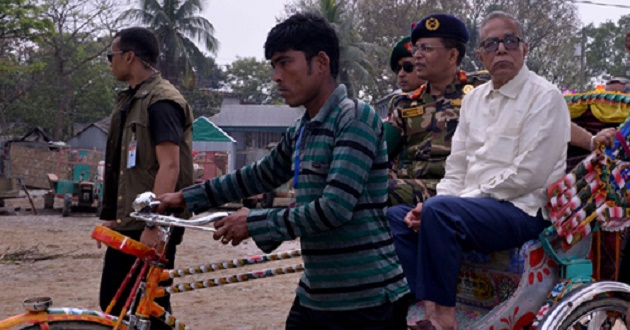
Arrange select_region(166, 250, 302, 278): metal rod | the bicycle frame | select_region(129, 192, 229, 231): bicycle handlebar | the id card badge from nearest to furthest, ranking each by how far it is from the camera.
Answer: select_region(129, 192, 229, 231): bicycle handlebar
the bicycle frame
select_region(166, 250, 302, 278): metal rod
the id card badge

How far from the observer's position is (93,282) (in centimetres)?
833

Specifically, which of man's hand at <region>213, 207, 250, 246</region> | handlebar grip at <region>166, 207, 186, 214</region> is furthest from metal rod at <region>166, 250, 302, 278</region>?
man's hand at <region>213, 207, 250, 246</region>

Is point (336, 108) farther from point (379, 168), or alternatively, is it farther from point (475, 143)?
point (475, 143)

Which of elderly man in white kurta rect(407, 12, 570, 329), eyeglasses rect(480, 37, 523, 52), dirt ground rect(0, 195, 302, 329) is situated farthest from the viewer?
dirt ground rect(0, 195, 302, 329)

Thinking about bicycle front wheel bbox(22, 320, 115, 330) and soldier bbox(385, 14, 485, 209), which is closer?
bicycle front wheel bbox(22, 320, 115, 330)

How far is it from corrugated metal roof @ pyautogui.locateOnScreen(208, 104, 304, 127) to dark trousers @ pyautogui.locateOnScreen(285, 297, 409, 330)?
38.5 m

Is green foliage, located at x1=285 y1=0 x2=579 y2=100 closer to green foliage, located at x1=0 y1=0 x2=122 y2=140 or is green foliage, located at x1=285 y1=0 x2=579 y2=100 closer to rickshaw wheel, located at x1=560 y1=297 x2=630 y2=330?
green foliage, located at x1=0 y1=0 x2=122 y2=140

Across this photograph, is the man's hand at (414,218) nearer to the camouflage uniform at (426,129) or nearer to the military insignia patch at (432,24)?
the camouflage uniform at (426,129)

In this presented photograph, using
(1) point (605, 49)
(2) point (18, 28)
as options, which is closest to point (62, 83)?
(2) point (18, 28)

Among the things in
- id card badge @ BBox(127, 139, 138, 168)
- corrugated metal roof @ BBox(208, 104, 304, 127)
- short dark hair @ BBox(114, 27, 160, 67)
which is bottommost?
id card badge @ BBox(127, 139, 138, 168)

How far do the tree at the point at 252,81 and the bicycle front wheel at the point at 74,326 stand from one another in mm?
58297

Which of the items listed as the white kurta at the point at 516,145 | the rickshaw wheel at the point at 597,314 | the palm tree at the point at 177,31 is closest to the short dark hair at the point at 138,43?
the white kurta at the point at 516,145

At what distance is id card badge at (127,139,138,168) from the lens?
12.1 ft

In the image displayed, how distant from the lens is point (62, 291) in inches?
305
